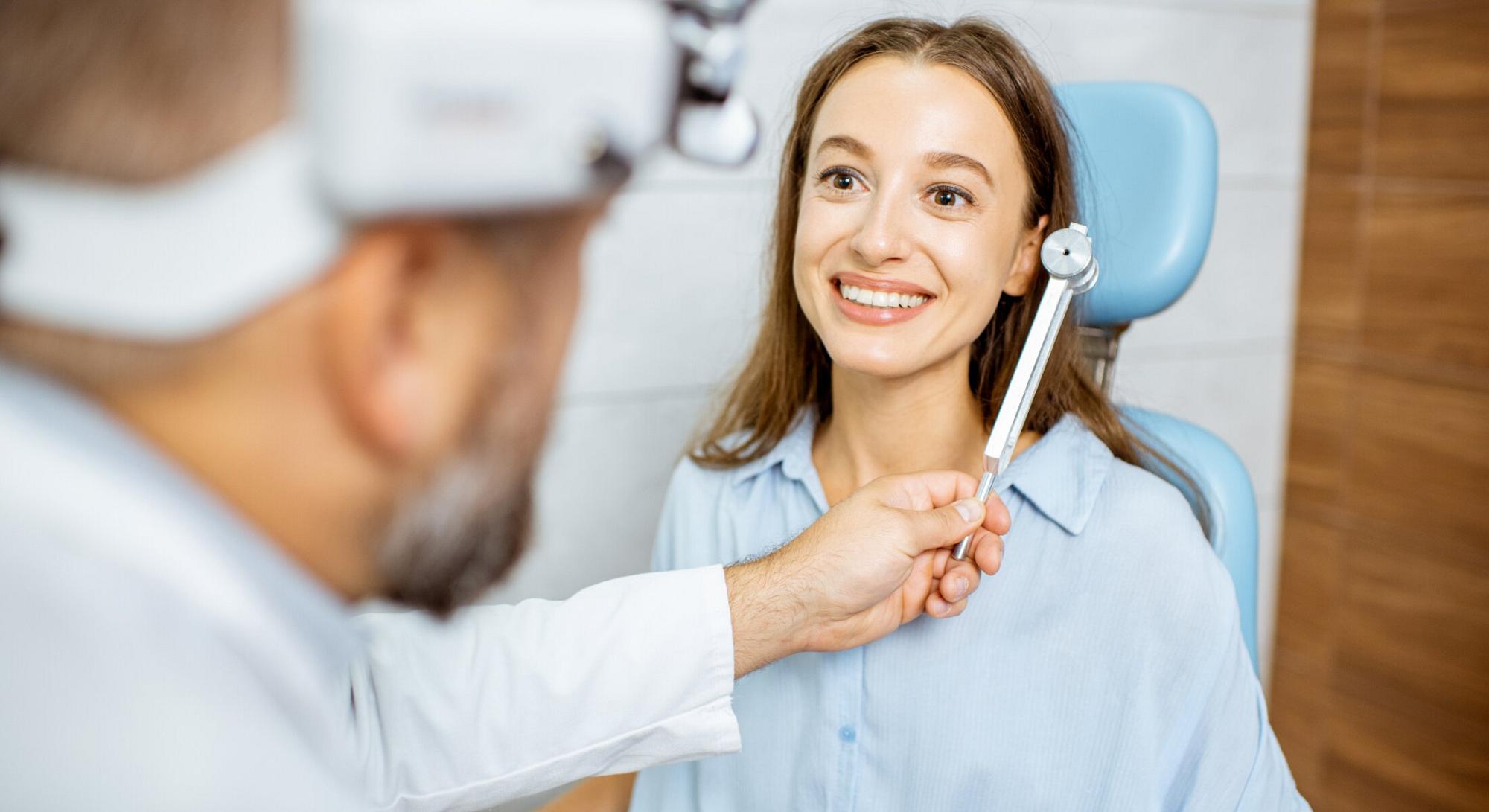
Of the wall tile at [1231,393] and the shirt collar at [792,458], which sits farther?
the wall tile at [1231,393]

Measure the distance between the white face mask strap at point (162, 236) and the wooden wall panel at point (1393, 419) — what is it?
2.10 meters

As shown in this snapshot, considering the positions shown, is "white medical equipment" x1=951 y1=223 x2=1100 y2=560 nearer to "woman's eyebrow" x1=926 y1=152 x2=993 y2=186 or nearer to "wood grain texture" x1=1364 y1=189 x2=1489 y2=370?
"woman's eyebrow" x1=926 y1=152 x2=993 y2=186

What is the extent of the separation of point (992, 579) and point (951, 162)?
0.39 m

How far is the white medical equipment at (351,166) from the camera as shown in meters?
0.33

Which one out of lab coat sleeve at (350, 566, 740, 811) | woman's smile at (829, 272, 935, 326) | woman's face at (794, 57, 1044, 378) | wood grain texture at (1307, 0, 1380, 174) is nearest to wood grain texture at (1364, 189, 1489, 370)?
wood grain texture at (1307, 0, 1380, 174)

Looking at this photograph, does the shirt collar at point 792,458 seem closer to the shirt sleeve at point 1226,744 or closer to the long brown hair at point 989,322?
the long brown hair at point 989,322

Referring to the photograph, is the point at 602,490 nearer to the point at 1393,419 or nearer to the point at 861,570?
the point at 861,570

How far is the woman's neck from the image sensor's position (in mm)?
1167

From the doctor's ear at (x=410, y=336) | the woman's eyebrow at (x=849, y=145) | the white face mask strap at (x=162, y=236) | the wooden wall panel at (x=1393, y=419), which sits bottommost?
the wooden wall panel at (x=1393, y=419)

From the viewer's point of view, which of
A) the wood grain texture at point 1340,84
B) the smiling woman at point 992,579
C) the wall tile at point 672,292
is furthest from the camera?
the wood grain texture at point 1340,84

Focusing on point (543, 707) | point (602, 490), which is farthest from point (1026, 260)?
point (602, 490)

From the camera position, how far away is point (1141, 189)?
1194 mm

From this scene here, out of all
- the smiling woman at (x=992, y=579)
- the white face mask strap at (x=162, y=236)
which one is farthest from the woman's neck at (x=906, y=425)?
the white face mask strap at (x=162, y=236)

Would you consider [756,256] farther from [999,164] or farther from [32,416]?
[32,416]
